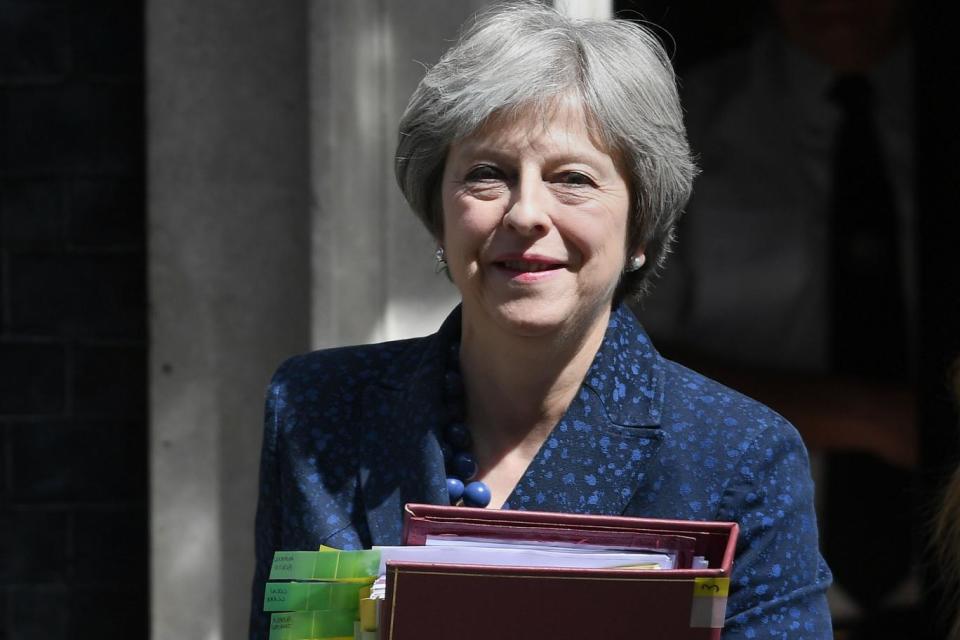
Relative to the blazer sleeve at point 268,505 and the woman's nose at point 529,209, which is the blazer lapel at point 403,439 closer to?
the blazer sleeve at point 268,505

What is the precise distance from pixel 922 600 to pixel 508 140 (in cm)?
272

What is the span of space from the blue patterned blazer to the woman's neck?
32 millimetres

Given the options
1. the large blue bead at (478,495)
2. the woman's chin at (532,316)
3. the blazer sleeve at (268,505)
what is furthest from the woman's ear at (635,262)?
the blazer sleeve at (268,505)

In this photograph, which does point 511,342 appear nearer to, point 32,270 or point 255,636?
point 255,636

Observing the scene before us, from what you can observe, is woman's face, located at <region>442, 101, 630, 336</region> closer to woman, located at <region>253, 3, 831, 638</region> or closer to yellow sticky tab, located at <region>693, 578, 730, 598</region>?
woman, located at <region>253, 3, 831, 638</region>

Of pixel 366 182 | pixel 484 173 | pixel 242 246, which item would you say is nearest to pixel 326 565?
pixel 484 173

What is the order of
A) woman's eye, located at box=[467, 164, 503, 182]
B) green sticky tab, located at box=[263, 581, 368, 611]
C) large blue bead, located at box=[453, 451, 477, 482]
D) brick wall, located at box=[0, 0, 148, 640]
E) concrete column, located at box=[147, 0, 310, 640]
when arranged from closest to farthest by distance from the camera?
green sticky tab, located at box=[263, 581, 368, 611] → woman's eye, located at box=[467, 164, 503, 182] → large blue bead, located at box=[453, 451, 477, 482] → concrete column, located at box=[147, 0, 310, 640] → brick wall, located at box=[0, 0, 148, 640]

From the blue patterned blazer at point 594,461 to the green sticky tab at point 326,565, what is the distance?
0.38 metres

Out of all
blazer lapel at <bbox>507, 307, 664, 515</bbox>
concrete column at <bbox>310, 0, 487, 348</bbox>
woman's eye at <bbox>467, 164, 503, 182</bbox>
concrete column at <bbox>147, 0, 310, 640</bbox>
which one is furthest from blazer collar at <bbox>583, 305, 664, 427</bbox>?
concrete column at <bbox>147, 0, 310, 640</bbox>

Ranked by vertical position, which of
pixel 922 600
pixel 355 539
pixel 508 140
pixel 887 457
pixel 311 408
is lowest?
pixel 922 600

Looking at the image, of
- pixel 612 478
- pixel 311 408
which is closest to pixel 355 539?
pixel 311 408

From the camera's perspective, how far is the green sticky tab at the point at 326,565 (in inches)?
66.4

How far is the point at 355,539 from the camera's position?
6.97 feet

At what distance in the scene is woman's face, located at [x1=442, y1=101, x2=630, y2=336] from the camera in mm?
1985
